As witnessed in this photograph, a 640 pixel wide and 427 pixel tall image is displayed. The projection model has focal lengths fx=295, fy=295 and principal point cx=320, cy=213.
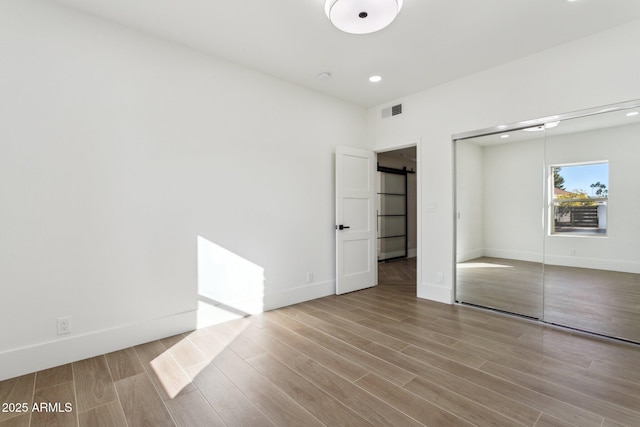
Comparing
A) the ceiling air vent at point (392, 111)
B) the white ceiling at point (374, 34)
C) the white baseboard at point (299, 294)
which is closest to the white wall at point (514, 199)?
the white ceiling at point (374, 34)

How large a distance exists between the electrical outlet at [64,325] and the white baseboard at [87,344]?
56 mm

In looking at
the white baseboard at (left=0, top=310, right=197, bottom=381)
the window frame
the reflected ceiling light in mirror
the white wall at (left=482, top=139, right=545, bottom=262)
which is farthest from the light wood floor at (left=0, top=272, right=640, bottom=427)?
the reflected ceiling light in mirror

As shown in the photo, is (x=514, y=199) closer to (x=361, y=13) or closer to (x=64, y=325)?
(x=361, y=13)

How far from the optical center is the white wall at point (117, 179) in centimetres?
222

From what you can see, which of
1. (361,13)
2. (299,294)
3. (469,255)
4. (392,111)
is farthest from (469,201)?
(361,13)

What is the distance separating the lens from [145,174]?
2744 millimetres

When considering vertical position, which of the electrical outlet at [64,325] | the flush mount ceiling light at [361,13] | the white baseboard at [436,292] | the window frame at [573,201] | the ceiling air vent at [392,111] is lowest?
the white baseboard at [436,292]

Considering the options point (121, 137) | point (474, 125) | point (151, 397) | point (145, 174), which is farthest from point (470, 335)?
point (121, 137)

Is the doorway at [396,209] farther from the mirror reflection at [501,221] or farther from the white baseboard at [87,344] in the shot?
the white baseboard at [87,344]

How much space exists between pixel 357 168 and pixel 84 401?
3.84 m

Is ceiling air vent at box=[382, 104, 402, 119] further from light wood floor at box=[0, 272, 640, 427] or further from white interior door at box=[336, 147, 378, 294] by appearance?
light wood floor at box=[0, 272, 640, 427]

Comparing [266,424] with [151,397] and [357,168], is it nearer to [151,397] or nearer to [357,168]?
[151,397]

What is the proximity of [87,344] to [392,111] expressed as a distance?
4.49 metres

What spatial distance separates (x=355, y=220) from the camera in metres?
4.46
